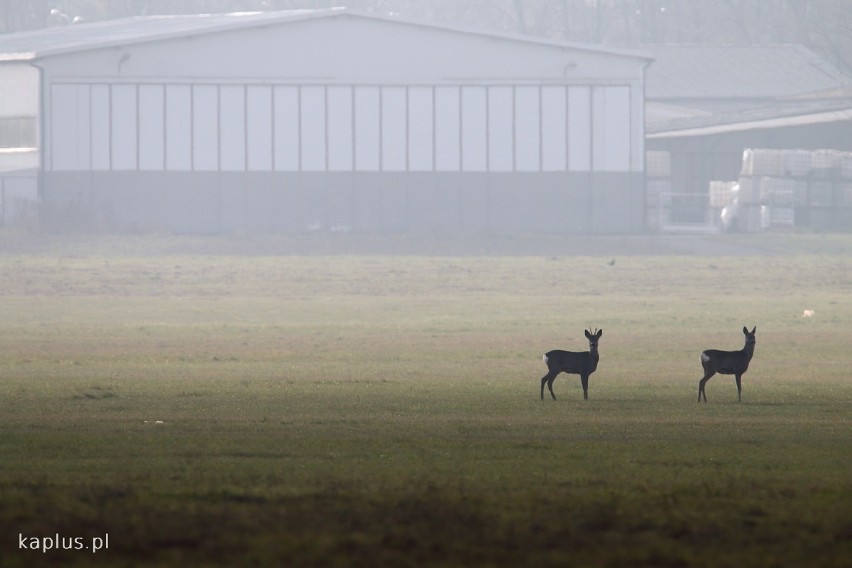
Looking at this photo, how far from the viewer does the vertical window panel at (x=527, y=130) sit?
6406cm

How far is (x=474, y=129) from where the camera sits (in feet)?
211

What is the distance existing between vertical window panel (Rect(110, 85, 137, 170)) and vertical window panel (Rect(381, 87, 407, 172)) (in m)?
10.4

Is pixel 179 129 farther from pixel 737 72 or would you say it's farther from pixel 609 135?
pixel 737 72

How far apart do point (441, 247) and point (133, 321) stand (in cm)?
1922

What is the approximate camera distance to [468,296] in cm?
4438

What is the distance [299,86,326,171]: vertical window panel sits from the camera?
63.8m

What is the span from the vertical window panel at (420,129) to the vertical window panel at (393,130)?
298 mm

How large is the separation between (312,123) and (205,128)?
4.46 metres

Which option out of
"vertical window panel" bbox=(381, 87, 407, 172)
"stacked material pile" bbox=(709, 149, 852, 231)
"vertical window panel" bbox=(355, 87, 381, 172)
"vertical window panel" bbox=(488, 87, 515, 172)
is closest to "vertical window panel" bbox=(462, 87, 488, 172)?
"vertical window panel" bbox=(488, 87, 515, 172)

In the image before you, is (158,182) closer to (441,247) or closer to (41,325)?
(441,247)

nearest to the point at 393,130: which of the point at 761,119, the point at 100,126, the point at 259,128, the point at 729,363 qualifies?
the point at 259,128

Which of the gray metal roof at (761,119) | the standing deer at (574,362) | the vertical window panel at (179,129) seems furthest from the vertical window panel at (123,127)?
the standing deer at (574,362)

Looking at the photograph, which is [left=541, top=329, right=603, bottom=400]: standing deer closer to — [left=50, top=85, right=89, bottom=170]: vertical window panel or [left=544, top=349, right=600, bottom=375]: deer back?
[left=544, top=349, right=600, bottom=375]: deer back

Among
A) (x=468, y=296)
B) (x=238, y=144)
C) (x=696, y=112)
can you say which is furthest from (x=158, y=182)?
(x=696, y=112)
